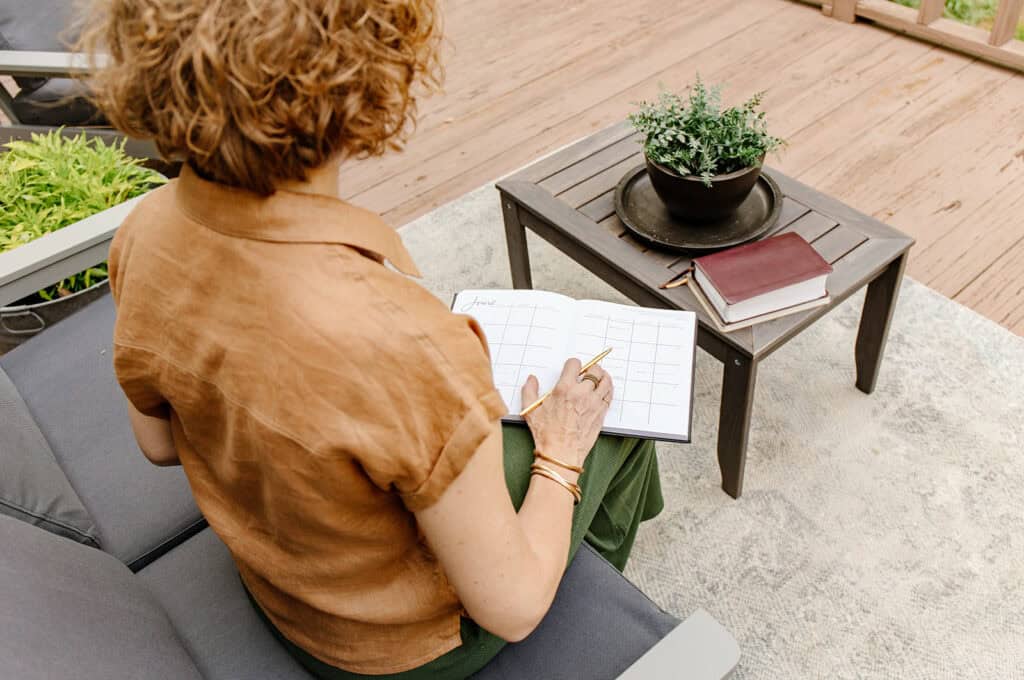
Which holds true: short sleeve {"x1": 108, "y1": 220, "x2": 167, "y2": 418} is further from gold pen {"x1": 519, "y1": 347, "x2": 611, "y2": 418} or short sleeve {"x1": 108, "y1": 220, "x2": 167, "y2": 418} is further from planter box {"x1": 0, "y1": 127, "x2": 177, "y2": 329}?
planter box {"x1": 0, "y1": 127, "x2": 177, "y2": 329}

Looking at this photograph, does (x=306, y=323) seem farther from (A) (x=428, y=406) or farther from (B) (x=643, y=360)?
(B) (x=643, y=360)

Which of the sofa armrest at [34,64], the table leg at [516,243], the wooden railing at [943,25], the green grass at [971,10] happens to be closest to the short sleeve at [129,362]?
the table leg at [516,243]

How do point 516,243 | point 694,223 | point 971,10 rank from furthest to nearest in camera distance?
1. point 971,10
2. point 516,243
3. point 694,223

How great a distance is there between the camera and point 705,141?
1496mm

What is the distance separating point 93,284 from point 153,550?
0.71 metres

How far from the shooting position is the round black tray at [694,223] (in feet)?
5.11

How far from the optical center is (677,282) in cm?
150

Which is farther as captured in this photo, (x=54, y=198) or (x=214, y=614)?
(x=54, y=198)

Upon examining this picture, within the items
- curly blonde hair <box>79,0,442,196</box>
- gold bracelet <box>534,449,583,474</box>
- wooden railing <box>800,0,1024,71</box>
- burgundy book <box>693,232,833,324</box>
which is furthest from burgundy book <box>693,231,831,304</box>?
wooden railing <box>800,0,1024,71</box>

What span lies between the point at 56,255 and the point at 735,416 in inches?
51.6

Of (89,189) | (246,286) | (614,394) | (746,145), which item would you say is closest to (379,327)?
(246,286)

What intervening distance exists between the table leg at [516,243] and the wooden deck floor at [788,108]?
63cm

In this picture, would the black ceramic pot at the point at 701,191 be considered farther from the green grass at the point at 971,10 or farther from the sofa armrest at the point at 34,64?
the green grass at the point at 971,10

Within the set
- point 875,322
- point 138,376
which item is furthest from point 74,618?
point 875,322
